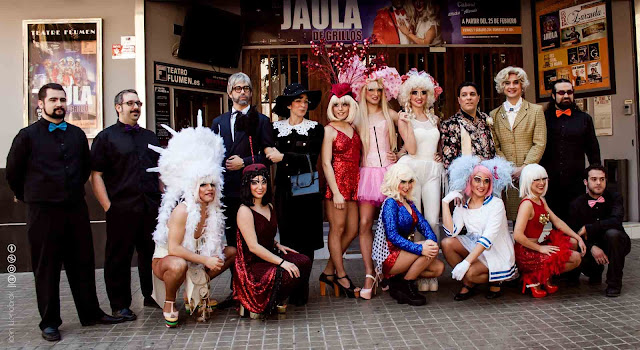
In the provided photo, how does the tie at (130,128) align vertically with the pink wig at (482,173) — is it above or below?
above

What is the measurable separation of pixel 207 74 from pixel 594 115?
5982mm

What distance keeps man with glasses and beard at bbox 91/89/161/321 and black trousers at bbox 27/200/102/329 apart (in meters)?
0.21

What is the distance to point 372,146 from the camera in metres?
5.12

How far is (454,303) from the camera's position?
15.9 feet

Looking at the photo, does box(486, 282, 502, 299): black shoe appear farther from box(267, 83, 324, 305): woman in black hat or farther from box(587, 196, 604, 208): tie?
box(267, 83, 324, 305): woman in black hat

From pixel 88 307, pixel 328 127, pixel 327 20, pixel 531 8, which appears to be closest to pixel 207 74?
pixel 327 20

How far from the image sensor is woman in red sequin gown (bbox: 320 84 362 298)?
195 inches

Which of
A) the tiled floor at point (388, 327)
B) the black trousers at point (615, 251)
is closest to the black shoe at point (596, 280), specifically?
the tiled floor at point (388, 327)

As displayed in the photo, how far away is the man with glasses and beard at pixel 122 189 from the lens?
15.1ft

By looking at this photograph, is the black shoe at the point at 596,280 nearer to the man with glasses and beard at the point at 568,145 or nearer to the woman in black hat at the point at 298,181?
the man with glasses and beard at the point at 568,145

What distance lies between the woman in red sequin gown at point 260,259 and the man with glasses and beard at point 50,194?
1.35 m

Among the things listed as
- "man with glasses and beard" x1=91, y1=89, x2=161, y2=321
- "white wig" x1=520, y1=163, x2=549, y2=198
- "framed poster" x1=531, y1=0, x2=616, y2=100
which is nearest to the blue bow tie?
"man with glasses and beard" x1=91, y1=89, x2=161, y2=321

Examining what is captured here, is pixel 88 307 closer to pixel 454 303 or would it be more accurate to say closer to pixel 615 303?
pixel 454 303

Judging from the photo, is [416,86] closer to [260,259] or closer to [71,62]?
[260,259]
